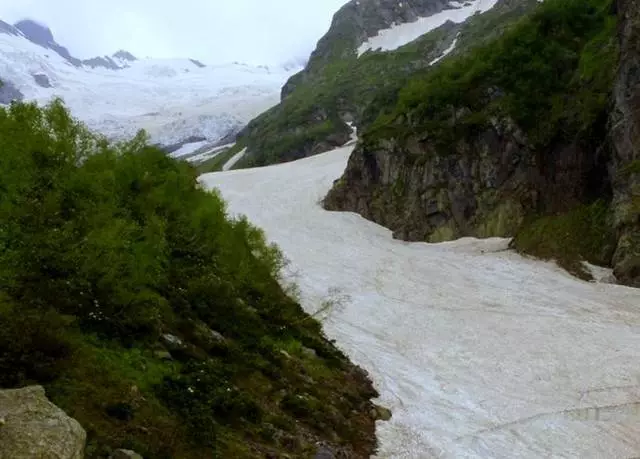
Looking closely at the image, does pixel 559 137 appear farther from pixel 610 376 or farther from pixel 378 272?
pixel 610 376

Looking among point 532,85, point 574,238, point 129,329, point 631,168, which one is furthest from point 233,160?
point 129,329

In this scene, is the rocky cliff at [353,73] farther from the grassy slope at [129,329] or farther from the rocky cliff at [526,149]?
the grassy slope at [129,329]

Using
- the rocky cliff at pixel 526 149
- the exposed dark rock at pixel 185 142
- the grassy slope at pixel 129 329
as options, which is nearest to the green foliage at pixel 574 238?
the rocky cliff at pixel 526 149

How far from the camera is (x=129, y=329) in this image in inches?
491

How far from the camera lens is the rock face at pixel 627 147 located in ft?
100

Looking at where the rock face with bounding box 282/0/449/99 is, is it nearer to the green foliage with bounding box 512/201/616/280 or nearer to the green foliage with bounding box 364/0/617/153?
the green foliage with bounding box 364/0/617/153

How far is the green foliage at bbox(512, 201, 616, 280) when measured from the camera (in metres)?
32.8

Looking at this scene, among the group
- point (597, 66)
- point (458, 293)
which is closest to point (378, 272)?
point (458, 293)

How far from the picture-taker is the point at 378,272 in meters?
35.1

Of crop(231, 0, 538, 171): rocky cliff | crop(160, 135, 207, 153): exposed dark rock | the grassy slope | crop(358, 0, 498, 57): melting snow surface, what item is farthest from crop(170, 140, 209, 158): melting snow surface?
the grassy slope

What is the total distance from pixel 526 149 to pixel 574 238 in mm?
7487

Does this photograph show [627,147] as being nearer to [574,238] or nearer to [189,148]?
[574,238]

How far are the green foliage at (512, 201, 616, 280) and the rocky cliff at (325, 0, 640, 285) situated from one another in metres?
0.07

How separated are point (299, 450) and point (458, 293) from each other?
20460mm
